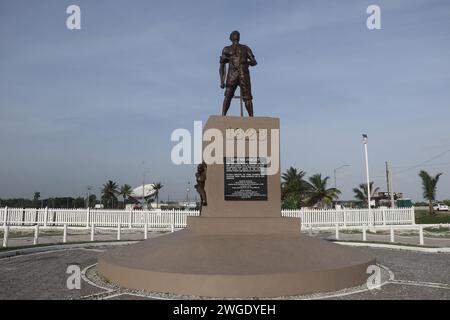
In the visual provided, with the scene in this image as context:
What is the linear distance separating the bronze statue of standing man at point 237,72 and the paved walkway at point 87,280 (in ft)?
19.5

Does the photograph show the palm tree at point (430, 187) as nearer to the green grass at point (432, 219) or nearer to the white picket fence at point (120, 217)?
the green grass at point (432, 219)

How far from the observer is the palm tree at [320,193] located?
4981cm

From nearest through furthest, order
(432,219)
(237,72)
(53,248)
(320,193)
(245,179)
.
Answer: (245,179) < (237,72) < (53,248) < (432,219) < (320,193)

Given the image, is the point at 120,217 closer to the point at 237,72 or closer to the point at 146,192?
the point at 237,72

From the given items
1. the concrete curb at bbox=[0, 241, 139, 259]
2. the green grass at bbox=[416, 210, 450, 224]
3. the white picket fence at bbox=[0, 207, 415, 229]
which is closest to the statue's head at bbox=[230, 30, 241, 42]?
the concrete curb at bbox=[0, 241, 139, 259]

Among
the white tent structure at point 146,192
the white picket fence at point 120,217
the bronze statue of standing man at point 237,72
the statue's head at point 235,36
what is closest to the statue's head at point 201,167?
the bronze statue of standing man at point 237,72


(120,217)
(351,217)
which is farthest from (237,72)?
(351,217)

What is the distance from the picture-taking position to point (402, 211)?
30.0 metres

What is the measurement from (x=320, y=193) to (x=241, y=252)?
144 feet

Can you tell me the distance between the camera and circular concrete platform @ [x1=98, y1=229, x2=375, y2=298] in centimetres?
669

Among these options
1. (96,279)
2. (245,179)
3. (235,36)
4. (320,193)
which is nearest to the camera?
(96,279)

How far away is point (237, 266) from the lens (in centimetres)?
712

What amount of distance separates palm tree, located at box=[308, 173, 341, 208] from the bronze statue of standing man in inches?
1610
